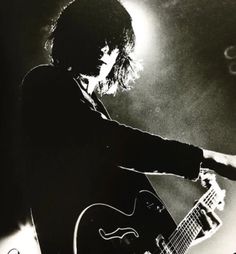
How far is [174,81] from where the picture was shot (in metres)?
1.34

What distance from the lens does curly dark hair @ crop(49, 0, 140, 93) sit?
1346mm

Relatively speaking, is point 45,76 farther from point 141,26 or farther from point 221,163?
point 221,163

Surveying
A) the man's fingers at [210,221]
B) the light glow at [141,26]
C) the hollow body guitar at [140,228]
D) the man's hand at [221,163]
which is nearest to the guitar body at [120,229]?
the hollow body guitar at [140,228]

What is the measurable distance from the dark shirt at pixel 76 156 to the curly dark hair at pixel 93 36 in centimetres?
11

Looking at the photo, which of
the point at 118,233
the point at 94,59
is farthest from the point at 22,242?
the point at 94,59

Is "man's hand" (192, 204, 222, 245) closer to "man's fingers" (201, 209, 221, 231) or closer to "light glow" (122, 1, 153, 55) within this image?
"man's fingers" (201, 209, 221, 231)

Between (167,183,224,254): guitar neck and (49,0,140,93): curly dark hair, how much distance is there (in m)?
0.50

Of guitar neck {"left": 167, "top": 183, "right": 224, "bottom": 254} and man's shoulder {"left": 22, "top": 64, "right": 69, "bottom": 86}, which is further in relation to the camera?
man's shoulder {"left": 22, "top": 64, "right": 69, "bottom": 86}

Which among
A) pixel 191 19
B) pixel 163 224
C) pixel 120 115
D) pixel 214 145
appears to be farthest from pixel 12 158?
pixel 191 19

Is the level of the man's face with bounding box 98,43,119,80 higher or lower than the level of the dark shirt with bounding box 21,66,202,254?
higher

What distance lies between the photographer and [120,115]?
53.3 inches

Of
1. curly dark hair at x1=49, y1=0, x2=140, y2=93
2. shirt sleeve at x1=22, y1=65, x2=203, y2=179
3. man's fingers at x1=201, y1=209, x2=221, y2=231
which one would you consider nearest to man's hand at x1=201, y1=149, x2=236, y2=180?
shirt sleeve at x1=22, y1=65, x2=203, y2=179

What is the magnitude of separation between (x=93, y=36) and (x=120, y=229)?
2.28ft

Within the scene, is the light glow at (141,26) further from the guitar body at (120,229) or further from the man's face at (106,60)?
the guitar body at (120,229)
